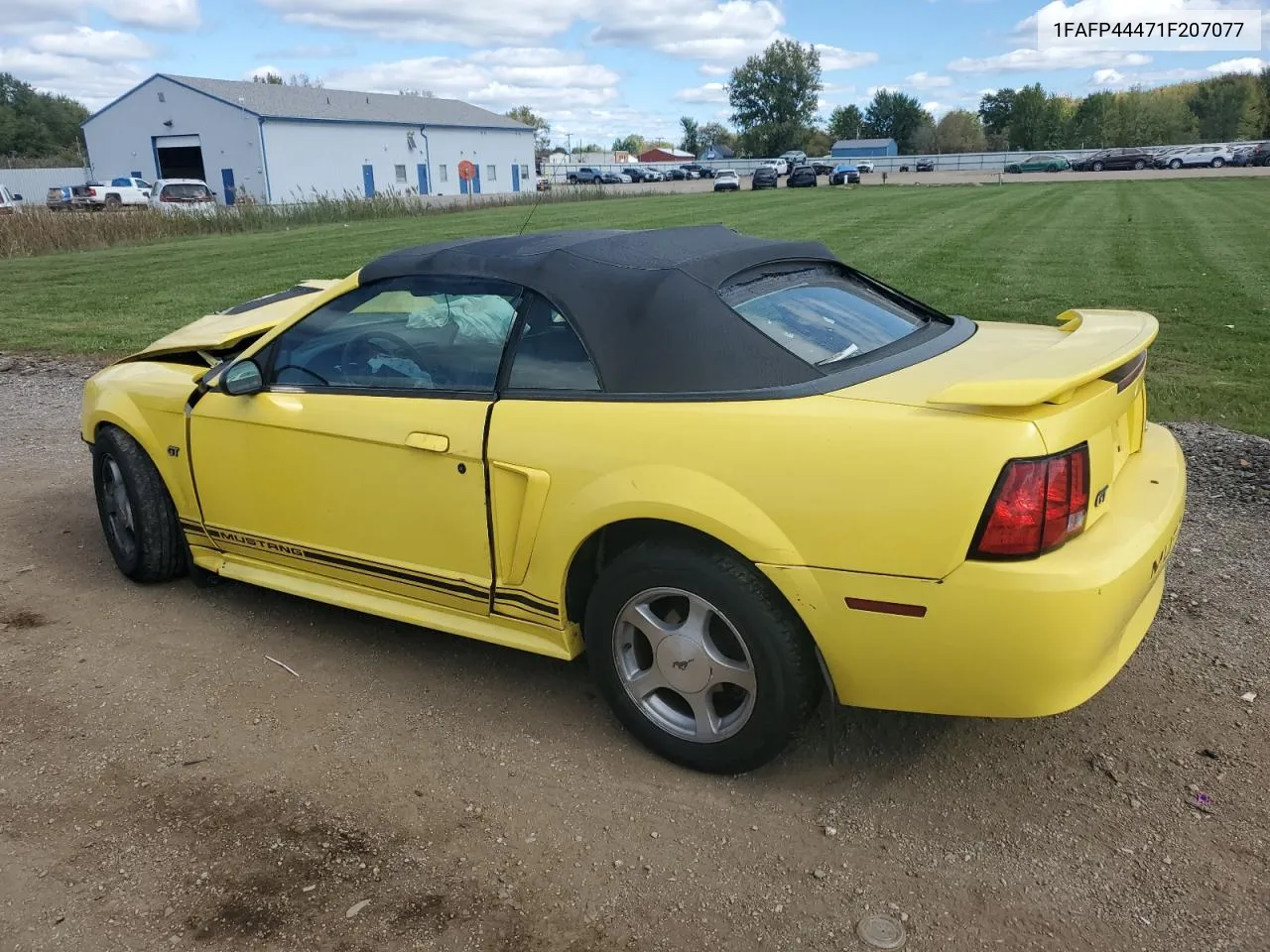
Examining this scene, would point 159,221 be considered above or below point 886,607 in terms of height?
above

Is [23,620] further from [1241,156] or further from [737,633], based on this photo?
[1241,156]

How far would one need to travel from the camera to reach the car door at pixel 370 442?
10.6 ft

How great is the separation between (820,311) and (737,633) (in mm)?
1150

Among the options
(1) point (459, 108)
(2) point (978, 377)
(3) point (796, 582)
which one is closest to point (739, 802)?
(3) point (796, 582)

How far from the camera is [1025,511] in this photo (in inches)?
94.8

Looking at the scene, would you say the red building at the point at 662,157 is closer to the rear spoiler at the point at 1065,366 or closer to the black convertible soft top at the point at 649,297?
the black convertible soft top at the point at 649,297

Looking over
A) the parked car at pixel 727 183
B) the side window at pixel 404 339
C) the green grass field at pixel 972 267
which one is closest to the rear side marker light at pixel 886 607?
the side window at pixel 404 339

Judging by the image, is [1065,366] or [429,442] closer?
[1065,366]

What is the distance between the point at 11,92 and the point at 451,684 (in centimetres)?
10868

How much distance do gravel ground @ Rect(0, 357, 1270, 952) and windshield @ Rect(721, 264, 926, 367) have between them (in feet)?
4.05

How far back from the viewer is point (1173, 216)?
71.5ft

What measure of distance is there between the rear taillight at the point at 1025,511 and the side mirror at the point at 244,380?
105 inches

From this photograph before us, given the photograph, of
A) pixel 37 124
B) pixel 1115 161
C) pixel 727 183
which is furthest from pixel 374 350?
pixel 37 124

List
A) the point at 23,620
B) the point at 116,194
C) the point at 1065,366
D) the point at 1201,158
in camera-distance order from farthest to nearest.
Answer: the point at 1201,158
the point at 116,194
the point at 23,620
the point at 1065,366
